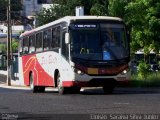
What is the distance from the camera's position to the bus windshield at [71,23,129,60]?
79.9 ft

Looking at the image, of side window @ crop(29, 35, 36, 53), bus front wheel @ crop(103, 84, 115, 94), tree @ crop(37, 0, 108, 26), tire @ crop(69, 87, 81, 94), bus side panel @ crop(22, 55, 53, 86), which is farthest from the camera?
tree @ crop(37, 0, 108, 26)

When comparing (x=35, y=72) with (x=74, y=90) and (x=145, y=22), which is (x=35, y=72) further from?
(x=145, y=22)

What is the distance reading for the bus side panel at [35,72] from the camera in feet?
91.8

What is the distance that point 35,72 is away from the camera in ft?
100

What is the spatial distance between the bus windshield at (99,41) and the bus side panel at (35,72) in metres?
3.31

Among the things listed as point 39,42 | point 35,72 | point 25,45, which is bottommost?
point 35,72

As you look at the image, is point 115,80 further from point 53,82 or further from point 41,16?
point 41,16

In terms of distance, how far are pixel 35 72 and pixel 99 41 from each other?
23.0 feet

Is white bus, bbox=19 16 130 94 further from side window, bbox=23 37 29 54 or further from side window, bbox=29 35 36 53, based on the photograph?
side window, bbox=23 37 29 54

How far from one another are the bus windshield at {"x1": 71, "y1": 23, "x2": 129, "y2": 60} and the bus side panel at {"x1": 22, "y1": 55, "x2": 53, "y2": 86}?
3.31 meters

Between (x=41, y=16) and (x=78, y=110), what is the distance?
46378mm

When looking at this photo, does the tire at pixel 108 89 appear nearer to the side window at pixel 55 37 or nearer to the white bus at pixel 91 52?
the white bus at pixel 91 52

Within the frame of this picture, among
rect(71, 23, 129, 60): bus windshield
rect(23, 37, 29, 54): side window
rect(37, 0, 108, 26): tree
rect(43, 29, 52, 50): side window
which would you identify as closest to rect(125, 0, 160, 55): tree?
rect(23, 37, 29, 54): side window

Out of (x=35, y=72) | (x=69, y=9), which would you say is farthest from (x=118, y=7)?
(x=69, y=9)
